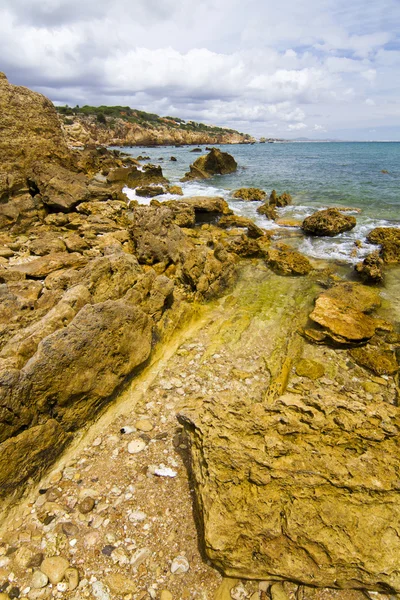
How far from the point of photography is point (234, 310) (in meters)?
8.99

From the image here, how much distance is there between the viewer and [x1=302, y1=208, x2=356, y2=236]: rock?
52.4 feet

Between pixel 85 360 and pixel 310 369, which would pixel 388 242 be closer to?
pixel 310 369

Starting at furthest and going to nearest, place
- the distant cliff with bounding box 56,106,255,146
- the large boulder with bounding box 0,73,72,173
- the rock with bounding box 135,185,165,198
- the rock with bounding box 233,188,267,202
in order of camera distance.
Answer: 1. the distant cliff with bounding box 56,106,255,146
2. the rock with bounding box 233,188,267,202
3. the rock with bounding box 135,185,165,198
4. the large boulder with bounding box 0,73,72,173

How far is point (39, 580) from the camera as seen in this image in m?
3.21

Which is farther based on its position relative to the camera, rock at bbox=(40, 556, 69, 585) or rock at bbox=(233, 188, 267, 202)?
rock at bbox=(233, 188, 267, 202)

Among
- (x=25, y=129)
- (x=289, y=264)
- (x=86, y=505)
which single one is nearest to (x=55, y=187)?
(x=25, y=129)

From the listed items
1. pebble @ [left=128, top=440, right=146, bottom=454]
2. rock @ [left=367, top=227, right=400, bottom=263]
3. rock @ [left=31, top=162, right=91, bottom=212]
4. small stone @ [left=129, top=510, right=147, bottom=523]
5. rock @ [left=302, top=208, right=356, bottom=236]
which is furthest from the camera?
rock @ [left=302, top=208, right=356, bottom=236]

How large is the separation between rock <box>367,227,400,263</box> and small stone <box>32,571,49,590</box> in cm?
1373

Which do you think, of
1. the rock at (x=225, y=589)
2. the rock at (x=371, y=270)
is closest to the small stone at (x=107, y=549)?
the rock at (x=225, y=589)

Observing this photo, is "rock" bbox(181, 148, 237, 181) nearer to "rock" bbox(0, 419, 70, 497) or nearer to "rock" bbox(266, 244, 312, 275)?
"rock" bbox(266, 244, 312, 275)

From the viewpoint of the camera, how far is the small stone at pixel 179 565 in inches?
133

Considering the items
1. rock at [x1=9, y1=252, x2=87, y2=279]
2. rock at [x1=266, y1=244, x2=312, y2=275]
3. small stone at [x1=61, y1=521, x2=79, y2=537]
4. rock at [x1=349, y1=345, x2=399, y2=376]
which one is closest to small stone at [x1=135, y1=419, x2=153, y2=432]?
small stone at [x1=61, y1=521, x2=79, y2=537]

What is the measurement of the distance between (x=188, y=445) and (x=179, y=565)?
5.18ft

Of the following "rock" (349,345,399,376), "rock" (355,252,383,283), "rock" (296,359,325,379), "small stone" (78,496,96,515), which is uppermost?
"rock" (355,252,383,283)
